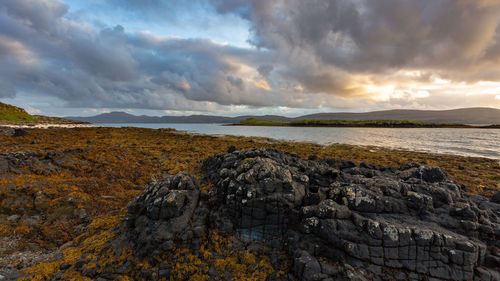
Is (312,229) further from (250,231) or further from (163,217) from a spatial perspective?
(163,217)

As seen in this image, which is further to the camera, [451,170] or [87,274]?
[451,170]

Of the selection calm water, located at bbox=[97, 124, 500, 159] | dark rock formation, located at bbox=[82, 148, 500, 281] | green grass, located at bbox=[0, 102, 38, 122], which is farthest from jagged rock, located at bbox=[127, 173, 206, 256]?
green grass, located at bbox=[0, 102, 38, 122]

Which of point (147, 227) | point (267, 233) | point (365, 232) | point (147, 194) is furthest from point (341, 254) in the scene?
point (147, 194)

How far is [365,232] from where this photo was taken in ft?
21.8

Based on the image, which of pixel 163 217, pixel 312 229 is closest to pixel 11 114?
pixel 163 217

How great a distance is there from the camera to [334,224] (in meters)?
6.86

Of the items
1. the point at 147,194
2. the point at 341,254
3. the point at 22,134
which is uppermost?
the point at 22,134

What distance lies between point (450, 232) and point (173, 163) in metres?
20.0

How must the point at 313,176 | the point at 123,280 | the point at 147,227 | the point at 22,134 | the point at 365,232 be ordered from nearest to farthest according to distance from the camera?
the point at 123,280
the point at 365,232
the point at 147,227
the point at 313,176
the point at 22,134

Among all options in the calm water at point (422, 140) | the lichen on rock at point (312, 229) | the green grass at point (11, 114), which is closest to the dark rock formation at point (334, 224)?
the lichen on rock at point (312, 229)

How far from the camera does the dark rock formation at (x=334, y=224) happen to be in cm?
610

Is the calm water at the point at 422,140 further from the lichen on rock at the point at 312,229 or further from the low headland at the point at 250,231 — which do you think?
the low headland at the point at 250,231

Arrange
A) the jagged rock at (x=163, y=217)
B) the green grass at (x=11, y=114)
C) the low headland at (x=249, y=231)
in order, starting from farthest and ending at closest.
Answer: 1. the green grass at (x=11, y=114)
2. the jagged rock at (x=163, y=217)
3. the low headland at (x=249, y=231)

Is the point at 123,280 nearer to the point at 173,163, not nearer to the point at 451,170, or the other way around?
the point at 173,163
